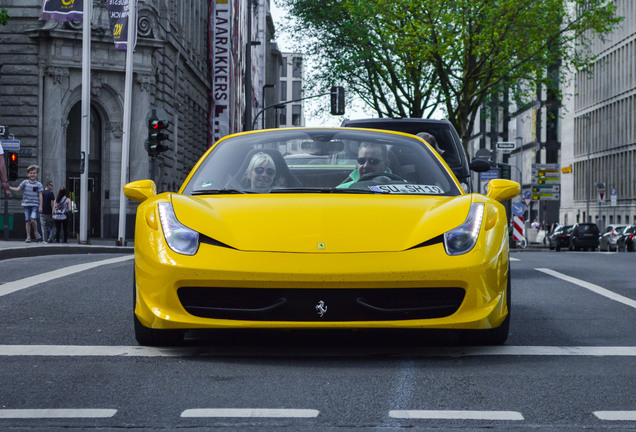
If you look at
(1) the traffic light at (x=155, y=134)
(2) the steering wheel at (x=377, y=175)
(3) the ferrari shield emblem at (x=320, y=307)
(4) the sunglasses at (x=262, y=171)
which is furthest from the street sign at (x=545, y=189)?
(3) the ferrari shield emblem at (x=320, y=307)

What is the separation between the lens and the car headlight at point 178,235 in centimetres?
584

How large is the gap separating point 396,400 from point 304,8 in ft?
131

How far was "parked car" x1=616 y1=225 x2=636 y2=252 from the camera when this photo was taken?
48.4 meters

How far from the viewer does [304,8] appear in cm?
4353

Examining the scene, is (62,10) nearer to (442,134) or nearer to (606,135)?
(442,134)

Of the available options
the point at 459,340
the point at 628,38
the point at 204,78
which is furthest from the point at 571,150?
the point at 459,340

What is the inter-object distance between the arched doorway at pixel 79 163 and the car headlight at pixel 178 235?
2895 cm

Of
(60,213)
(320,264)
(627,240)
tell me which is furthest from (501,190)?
(627,240)

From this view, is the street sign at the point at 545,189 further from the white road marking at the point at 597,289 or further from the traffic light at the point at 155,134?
the white road marking at the point at 597,289

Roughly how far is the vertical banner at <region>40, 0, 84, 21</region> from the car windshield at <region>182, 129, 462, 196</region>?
62.8ft

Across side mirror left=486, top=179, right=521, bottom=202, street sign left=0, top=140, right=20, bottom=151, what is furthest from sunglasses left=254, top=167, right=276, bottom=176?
street sign left=0, top=140, right=20, bottom=151

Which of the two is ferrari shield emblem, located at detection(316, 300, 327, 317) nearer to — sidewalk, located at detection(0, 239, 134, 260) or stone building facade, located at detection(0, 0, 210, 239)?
sidewalk, located at detection(0, 239, 134, 260)

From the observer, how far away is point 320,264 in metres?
5.67

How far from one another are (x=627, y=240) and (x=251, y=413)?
46.7 metres
